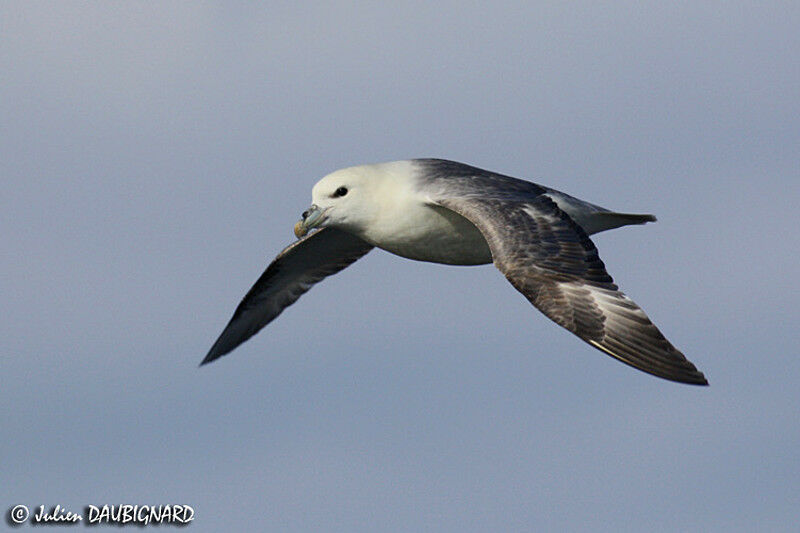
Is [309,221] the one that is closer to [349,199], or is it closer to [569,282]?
[349,199]

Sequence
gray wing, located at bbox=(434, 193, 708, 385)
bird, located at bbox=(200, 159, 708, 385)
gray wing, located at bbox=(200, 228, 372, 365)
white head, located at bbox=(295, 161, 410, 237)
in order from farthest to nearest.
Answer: gray wing, located at bbox=(200, 228, 372, 365) < white head, located at bbox=(295, 161, 410, 237) < bird, located at bbox=(200, 159, 708, 385) < gray wing, located at bbox=(434, 193, 708, 385)

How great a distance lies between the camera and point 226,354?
16359 mm

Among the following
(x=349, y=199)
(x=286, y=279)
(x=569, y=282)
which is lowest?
(x=569, y=282)

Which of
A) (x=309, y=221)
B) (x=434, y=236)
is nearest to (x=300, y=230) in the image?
(x=309, y=221)

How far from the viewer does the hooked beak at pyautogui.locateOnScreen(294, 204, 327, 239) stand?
13438 mm

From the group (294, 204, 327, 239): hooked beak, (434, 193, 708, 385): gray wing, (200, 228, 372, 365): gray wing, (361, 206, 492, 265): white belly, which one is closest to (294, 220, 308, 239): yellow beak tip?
(294, 204, 327, 239): hooked beak

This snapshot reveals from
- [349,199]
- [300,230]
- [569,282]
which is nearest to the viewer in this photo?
[569,282]

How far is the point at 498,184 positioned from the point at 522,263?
199cm

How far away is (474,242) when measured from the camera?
13.5 metres

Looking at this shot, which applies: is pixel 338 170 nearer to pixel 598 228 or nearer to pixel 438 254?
pixel 438 254

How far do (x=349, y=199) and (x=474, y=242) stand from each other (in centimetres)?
130

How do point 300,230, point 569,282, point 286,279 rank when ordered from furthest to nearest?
point 286,279 → point 300,230 → point 569,282

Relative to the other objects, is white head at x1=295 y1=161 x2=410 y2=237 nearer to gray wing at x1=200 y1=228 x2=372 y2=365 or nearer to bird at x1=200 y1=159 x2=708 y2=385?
bird at x1=200 y1=159 x2=708 y2=385

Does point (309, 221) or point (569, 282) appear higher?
point (309, 221)
